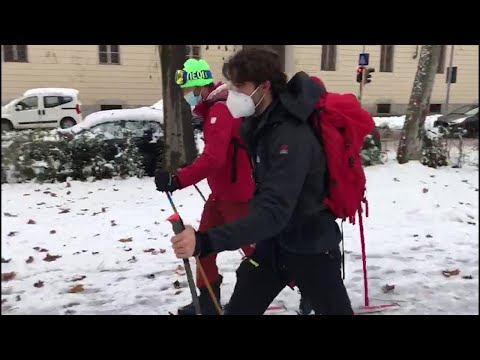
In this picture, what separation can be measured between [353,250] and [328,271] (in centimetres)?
293

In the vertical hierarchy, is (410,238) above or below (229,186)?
below

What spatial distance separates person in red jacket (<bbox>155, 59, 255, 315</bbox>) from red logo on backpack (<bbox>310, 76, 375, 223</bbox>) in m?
0.97

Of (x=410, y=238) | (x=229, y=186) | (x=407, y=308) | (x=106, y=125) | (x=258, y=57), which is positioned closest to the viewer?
(x=258, y=57)

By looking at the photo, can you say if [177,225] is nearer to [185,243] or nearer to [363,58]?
[185,243]

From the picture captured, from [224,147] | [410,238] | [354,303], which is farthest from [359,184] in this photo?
[410,238]

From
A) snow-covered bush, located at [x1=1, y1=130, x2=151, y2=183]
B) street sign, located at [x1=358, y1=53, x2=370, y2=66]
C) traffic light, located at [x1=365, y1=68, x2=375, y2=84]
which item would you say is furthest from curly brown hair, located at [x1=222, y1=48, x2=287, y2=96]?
snow-covered bush, located at [x1=1, y1=130, x2=151, y2=183]

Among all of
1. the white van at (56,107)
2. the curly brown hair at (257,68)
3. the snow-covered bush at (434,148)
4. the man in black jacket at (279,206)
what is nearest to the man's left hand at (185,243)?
the man in black jacket at (279,206)

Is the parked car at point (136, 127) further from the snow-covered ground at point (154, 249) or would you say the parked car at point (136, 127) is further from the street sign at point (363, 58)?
the street sign at point (363, 58)

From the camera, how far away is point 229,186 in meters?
3.09

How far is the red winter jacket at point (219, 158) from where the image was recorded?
2850 mm

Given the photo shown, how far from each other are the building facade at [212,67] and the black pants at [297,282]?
2.98 feet

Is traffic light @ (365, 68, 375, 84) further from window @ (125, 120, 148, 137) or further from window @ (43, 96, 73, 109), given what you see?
window @ (125, 120, 148, 137)

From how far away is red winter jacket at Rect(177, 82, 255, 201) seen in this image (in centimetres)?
285
